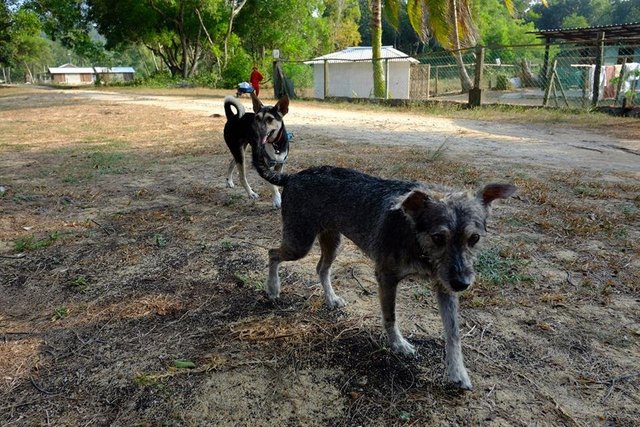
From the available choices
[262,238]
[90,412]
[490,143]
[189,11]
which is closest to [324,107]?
[490,143]

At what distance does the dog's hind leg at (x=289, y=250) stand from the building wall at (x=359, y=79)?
98.2ft

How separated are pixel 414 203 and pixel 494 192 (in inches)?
20.2

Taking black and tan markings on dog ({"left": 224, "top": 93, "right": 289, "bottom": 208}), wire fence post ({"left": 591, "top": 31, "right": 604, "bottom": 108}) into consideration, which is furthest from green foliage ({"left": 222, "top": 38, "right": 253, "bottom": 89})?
black and tan markings on dog ({"left": 224, "top": 93, "right": 289, "bottom": 208})

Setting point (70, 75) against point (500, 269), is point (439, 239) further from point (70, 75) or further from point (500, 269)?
point (70, 75)

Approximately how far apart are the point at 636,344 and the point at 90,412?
11.7ft

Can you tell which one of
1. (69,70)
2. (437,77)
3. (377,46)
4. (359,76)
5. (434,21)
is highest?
(69,70)

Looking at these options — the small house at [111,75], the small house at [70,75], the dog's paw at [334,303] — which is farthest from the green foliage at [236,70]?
the small house at [70,75]

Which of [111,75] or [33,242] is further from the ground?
[111,75]

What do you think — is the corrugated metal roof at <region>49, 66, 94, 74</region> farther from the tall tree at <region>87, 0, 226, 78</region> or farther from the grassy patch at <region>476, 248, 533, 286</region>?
the grassy patch at <region>476, 248, 533, 286</region>

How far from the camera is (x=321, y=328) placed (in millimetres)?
3568

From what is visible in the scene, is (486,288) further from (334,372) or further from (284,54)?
(284,54)

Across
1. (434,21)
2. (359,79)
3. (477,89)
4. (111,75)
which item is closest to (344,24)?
(359,79)

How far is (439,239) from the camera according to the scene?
266cm

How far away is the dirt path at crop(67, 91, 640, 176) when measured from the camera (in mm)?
9031
